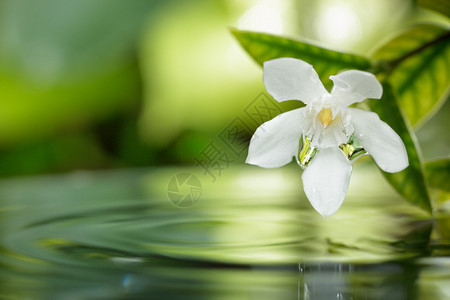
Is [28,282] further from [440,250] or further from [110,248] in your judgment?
[440,250]

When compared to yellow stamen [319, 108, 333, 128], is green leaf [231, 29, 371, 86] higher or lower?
higher

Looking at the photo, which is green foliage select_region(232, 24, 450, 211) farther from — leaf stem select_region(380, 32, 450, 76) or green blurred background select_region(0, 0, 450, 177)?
green blurred background select_region(0, 0, 450, 177)

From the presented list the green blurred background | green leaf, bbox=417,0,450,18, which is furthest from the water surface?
the green blurred background

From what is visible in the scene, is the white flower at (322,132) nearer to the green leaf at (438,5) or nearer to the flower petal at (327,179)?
the flower petal at (327,179)

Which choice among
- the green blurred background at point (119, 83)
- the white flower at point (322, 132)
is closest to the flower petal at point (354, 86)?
the white flower at point (322, 132)

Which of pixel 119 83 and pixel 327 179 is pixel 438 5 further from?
pixel 119 83

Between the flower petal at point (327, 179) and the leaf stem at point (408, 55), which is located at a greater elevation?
the leaf stem at point (408, 55)

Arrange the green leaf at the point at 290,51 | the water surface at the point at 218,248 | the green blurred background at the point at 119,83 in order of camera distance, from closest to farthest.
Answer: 1. the water surface at the point at 218,248
2. the green leaf at the point at 290,51
3. the green blurred background at the point at 119,83
